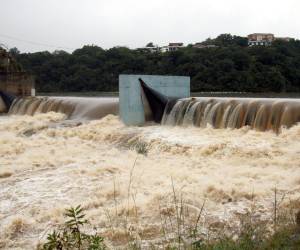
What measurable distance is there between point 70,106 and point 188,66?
18.6 meters

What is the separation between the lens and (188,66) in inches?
1409

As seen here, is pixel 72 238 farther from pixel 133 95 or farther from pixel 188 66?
pixel 188 66

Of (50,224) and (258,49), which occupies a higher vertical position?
(258,49)

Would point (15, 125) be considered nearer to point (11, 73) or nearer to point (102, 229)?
point (11, 73)

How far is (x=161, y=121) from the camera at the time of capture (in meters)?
14.2

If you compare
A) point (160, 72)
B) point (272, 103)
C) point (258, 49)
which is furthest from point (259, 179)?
point (160, 72)

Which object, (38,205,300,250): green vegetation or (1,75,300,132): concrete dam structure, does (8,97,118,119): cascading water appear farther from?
(38,205,300,250): green vegetation

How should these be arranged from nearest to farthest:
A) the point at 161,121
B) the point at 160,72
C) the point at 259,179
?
the point at 259,179 < the point at 161,121 < the point at 160,72

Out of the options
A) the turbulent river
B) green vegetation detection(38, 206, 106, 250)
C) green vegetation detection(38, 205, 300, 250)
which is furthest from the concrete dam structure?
green vegetation detection(38, 206, 106, 250)

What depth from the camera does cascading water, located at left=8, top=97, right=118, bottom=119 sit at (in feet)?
54.9

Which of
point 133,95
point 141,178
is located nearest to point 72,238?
point 141,178

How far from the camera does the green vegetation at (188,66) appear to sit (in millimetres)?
32438

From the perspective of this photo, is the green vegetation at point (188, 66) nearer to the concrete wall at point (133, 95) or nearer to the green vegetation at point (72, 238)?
the concrete wall at point (133, 95)

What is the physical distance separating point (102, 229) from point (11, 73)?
19.5 meters
